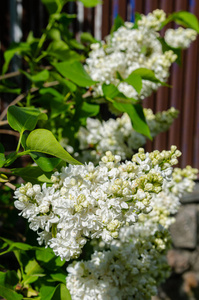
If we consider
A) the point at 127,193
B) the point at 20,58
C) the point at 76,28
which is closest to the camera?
the point at 127,193

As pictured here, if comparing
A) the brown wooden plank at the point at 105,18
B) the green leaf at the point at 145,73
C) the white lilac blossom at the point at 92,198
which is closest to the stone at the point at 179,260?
the brown wooden plank at the point at 105,18

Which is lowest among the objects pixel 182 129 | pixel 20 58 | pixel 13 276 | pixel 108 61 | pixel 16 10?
pixel 182 129

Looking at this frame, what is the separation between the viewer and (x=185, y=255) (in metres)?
2.69

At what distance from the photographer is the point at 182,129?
2.68 meters

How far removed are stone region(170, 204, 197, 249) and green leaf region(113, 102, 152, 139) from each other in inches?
73.2

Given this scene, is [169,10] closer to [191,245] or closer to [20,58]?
[20,58]

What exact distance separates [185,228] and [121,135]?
5.16 ft

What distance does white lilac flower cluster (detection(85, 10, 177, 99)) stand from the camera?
107 cm

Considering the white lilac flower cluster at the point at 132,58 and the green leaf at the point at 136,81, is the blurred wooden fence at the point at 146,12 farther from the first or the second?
the green leaf at the point at 136,81

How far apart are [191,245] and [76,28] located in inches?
77.7

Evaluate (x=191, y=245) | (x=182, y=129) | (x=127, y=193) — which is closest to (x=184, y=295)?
(x=191, y=245)

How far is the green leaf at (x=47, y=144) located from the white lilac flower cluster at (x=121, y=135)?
74 centimetres

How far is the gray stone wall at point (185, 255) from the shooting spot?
8.57 feet

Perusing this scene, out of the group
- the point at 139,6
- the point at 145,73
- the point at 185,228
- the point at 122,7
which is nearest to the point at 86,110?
the point at 145,73
